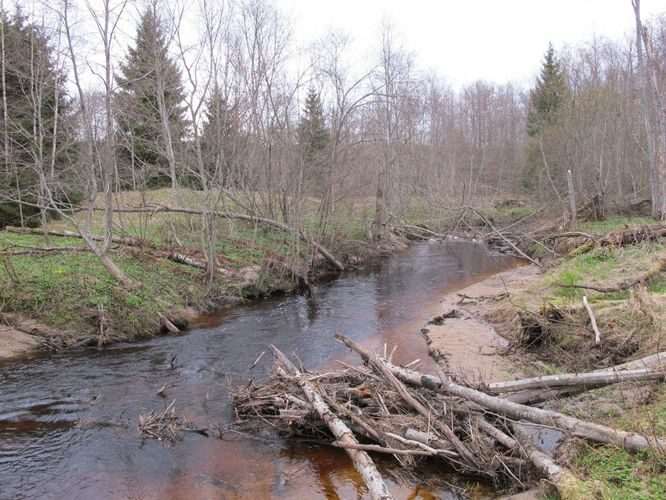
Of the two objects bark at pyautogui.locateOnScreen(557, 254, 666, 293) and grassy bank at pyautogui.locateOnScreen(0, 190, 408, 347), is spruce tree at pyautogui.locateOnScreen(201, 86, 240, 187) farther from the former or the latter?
bark at pyautogui.locateOnScreen(557, 254, 666, 293)

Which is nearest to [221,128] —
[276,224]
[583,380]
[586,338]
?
[276,224]

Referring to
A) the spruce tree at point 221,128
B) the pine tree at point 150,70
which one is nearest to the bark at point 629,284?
the spruce tree at point 221,128

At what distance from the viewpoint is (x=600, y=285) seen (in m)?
10.3

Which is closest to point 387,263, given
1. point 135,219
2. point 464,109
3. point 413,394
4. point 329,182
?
point 329,182

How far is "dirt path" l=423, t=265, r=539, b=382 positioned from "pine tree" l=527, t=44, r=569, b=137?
2305 cm

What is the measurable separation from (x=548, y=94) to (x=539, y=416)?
35265 mm

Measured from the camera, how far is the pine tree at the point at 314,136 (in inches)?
683

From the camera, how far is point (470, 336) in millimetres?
10062

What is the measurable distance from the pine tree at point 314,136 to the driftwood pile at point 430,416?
11.4m

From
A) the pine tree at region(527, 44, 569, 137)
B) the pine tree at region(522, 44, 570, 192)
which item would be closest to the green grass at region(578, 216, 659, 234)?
the pine tree at region(522, 44, 570, 192)

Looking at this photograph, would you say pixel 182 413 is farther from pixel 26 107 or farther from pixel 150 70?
pixel 26 107

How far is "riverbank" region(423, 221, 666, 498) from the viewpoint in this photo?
14.0 ft

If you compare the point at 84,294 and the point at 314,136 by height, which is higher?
the point at 314,136

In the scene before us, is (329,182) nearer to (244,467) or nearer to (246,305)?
(246,305)
